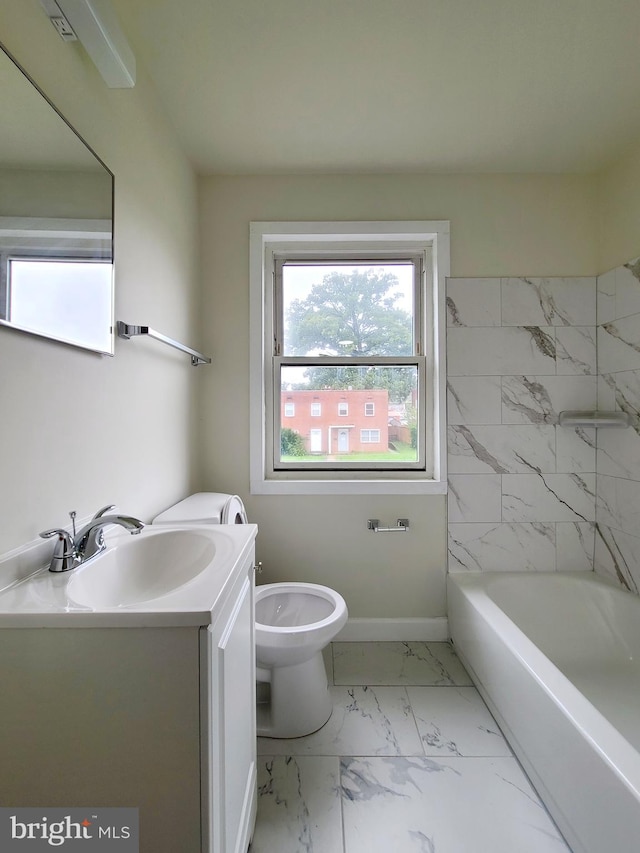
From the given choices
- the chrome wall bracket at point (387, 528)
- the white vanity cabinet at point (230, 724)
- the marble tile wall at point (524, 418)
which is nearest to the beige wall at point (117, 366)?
the white vanity cabinet at point (230, 724)

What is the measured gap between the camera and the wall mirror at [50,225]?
0.81 metres

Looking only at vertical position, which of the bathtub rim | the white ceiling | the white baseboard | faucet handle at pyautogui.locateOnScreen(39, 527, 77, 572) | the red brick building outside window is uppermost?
the white ceiling

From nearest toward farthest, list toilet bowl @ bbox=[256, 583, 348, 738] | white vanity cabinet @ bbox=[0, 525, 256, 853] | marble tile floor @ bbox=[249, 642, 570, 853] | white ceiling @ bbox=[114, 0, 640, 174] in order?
white vanity cabinet @ bbox=[0, 525, 256, 853]
marble tile floor @ bbox=[249, 642, 570, 853]
white ceiling @ bbox=[114, 0, 640, 174]
toilet bowl @ bbox=[256, 583, 348, 738]

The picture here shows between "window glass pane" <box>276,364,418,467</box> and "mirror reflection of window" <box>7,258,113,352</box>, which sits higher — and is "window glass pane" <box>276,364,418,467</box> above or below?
below

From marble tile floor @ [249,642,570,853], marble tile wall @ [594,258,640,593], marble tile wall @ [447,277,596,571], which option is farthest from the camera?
marble tile wall @ [447,277,596,571]

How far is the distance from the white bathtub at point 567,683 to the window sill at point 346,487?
47 centimetres

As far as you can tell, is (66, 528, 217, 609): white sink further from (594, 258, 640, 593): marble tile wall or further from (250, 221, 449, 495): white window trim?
(594, 258, 640, 593): marble tile wall

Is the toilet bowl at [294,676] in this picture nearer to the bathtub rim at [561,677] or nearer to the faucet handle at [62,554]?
the bathtub rim at [561,677]

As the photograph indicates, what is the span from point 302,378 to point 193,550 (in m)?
1.25

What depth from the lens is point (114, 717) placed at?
64cm

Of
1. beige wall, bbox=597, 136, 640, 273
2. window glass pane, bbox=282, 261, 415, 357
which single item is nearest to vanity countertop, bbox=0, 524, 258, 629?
window glass pane, bbox=282, 261, 415, 357

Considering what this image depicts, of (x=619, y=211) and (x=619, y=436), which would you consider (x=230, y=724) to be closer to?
(x=619, y=436)

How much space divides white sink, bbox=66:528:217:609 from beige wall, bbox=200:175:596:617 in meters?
0.93

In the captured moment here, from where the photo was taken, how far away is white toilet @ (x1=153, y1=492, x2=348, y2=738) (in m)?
1.39
